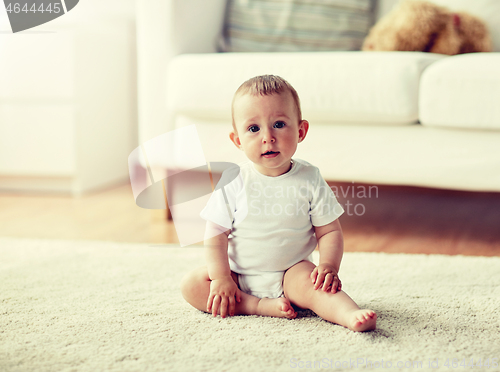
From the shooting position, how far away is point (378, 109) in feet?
3.57

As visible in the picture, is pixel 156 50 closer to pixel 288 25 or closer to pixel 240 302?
pixel 288 25

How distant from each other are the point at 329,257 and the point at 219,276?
0.16 metres

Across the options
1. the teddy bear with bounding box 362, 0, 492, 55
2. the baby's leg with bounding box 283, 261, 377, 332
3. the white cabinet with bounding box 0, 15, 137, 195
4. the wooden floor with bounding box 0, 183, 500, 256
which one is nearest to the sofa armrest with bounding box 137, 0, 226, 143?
the wooden floor with bounding box 0, 183, 500, 256

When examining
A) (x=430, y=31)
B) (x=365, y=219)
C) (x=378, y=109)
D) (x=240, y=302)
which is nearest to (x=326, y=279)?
(x=240, y=302)

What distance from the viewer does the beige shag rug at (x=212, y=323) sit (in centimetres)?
55

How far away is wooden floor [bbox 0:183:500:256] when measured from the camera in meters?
1.17

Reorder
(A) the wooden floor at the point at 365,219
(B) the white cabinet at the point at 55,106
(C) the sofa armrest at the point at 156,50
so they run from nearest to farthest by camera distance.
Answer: (A) the wooden floor at the point at 365,219
(C) the sofa armrest at the point at 156,50
(B) the white cabinet at the point at 55,106

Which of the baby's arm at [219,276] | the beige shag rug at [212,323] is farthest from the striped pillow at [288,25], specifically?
the baby's arm at [219,276]

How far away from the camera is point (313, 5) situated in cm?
162

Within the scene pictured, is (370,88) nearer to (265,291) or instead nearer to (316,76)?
(316,76)

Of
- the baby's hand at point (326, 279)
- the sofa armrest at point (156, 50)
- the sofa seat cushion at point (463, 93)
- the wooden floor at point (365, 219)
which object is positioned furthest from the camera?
the sofa armrest at point (156, 50)

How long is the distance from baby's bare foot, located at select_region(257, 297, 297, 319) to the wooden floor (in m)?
0.45

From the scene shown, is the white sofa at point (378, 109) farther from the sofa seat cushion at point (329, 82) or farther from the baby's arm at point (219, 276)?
the baby's arm at point (219, 276)

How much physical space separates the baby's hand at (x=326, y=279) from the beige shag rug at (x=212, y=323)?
0.05 metres
